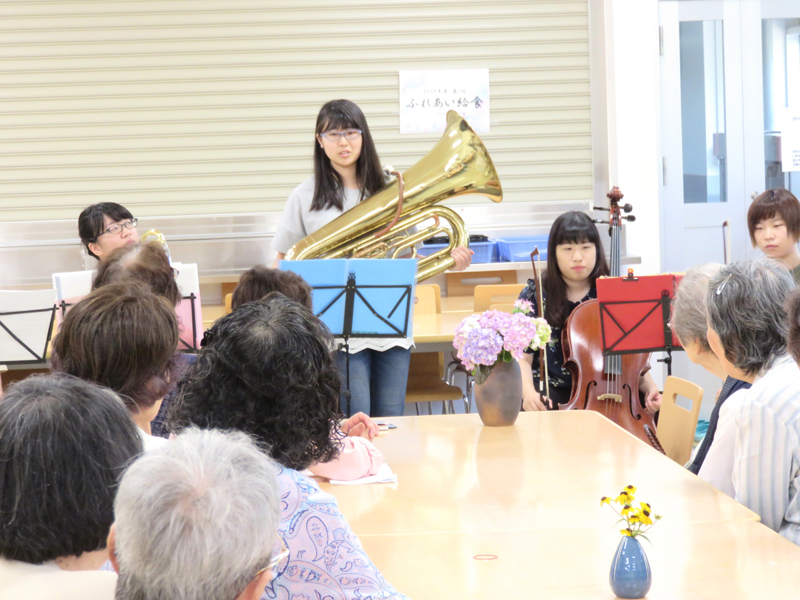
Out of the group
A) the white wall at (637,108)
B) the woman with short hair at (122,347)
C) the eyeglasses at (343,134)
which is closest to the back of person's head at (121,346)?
the woman with short hair at (122,347)

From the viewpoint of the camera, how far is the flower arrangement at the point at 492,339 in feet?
7.57

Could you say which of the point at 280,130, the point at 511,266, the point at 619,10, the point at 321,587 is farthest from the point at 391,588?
the point at 619,10

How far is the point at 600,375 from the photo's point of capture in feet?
10.2

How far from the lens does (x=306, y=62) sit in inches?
209

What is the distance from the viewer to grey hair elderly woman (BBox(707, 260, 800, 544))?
5.26ft

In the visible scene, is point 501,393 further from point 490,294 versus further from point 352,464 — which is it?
point 490,294

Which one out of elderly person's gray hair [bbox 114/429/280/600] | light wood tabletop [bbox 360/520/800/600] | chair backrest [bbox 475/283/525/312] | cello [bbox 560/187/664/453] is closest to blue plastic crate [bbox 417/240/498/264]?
chair backrest [bbox 475/283/525/312]

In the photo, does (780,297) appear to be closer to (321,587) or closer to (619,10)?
(321,587)

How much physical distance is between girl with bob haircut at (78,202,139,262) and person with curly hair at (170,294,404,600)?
8.06 ft

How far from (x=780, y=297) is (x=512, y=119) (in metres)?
3.88

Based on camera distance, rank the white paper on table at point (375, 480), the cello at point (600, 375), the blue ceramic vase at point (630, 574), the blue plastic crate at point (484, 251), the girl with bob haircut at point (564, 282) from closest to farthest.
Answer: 1. the blue ceramic vase at point (630, 574)
2. the white paper on table at point (375, 480)
3. the cello at point (600, 375)
4. the girl with bob haircut at point (564, 282)
5. the blue plastic crate at point (484, 251)

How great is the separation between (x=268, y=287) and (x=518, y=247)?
3.12m

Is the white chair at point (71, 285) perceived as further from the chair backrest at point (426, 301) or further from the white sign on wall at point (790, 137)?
the white sign on wall at point (790, 137)

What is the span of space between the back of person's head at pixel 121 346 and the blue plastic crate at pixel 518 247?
375 centimetres
